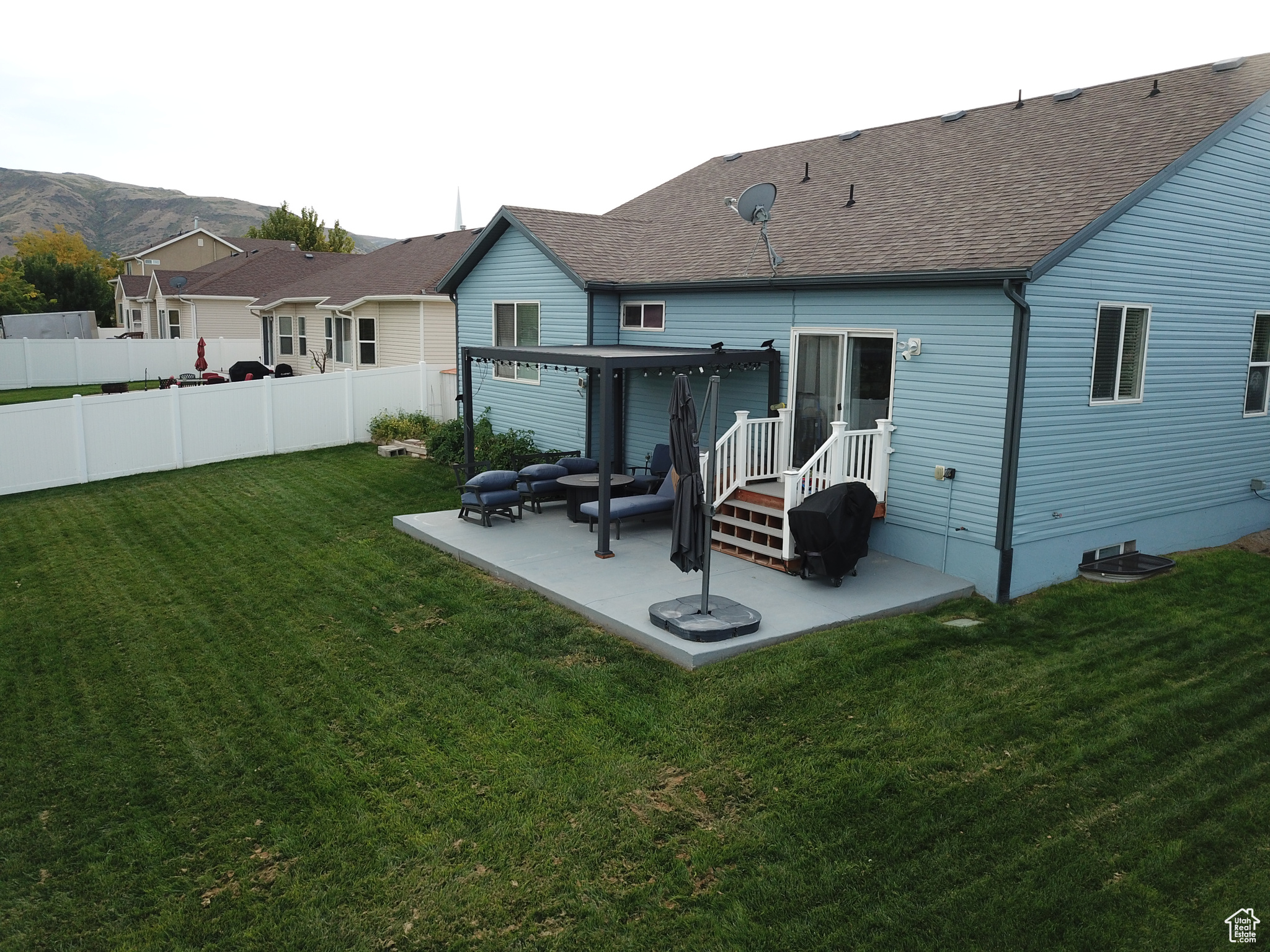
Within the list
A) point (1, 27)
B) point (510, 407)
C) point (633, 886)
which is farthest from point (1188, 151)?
point (1, 27)

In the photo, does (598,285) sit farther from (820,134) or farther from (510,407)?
(820,134)

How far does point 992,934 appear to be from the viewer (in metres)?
4.43

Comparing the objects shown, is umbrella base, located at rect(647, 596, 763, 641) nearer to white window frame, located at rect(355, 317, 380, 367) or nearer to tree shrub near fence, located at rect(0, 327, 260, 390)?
white window frame, located at rect(355, 317, 380, 367)

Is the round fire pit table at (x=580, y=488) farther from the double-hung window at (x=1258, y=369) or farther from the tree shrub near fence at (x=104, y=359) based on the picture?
the tree shrub near fence at (x=104, y=359)

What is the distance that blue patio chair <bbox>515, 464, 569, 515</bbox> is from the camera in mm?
13039

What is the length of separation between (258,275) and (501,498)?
2854 cm

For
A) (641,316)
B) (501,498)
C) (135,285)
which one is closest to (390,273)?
(641,316)

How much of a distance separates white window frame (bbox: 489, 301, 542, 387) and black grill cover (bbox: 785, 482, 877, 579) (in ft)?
24.1

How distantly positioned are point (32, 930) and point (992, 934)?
194 inches

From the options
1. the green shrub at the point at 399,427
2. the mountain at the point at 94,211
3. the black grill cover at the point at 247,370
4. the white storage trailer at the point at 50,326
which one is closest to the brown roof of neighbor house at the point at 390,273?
the black grill cover at the point at 247,370

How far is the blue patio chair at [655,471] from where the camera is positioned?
12773mm

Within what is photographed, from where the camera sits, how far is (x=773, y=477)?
440 inches

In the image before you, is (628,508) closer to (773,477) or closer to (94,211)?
(773,477)

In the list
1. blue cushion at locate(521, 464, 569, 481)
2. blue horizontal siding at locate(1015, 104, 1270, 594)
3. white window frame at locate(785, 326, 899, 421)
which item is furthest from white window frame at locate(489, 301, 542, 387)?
blue horizontal siding at locate(1015, 104, 1270, 594)
